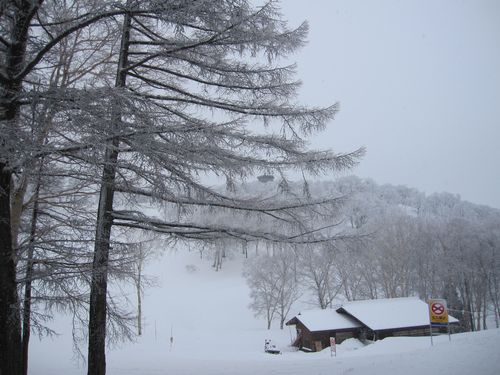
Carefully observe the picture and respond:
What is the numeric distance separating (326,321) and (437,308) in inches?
545

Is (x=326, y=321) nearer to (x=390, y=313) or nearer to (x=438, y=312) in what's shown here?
(x=390, y=313)

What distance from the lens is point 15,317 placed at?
4.45 m

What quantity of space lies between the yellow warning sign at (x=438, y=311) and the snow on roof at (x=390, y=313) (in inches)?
473

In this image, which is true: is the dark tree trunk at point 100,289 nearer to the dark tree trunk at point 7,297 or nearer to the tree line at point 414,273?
the dark tree trunk at point 7,297

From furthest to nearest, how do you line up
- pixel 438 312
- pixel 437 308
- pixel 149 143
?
pixel 437 308 < pixel 438 312 < pixel 149 143

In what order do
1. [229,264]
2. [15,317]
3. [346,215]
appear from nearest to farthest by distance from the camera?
[15,317] → [346,215] → [229,264]

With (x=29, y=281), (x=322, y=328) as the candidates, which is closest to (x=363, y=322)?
(x=322, y=328)

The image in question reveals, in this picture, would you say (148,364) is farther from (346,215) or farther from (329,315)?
A: (329,315)

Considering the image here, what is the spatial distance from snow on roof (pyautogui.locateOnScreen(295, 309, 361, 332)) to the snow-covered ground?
1.41 meters

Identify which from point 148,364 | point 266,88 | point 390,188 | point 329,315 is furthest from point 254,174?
point 390,188

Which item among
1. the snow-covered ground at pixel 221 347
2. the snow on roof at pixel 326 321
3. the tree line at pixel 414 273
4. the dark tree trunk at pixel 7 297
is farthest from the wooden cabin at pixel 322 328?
the dark tree trunk at pixel 7 297

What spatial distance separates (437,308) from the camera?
12906mm

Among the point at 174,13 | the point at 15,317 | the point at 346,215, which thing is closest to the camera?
the point at 174,13

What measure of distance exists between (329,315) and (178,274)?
93.5 ft
